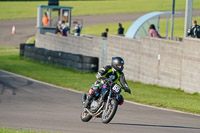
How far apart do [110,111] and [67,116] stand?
7.02 ft

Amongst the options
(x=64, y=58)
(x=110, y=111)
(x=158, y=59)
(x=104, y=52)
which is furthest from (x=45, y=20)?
(x=110, y=111)

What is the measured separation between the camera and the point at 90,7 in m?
62.5

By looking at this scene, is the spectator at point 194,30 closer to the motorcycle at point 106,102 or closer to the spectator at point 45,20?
the motorcycle at point 106,102

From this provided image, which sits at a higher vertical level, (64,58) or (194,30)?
(194,30)

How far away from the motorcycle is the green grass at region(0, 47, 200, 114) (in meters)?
4.20

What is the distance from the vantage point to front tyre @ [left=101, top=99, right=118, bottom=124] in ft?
36.9

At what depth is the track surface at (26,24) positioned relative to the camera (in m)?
44.4

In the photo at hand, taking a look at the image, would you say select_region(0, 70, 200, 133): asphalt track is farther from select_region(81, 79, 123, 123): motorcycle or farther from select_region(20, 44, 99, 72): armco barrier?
select_region(20, 44, 99, 72): armco barrier

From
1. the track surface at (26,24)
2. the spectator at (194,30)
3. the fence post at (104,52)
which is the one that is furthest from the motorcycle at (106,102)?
the track surface at (26,24)

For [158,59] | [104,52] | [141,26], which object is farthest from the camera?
[141,26]

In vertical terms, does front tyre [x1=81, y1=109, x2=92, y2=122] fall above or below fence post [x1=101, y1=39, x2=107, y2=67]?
below

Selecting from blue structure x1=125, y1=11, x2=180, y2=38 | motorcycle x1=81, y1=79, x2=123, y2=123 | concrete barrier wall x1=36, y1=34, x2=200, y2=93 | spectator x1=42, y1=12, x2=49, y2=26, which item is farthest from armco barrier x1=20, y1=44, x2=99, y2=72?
motorcycle x1=81, y1=79, x2=123, y2=123

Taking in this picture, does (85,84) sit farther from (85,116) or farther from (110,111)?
(110,111)

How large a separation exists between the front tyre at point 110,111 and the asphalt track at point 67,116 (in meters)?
0.18
